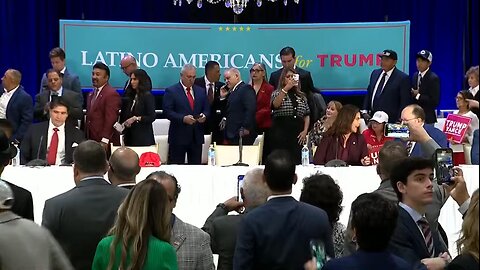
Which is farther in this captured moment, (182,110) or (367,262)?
(182,110)

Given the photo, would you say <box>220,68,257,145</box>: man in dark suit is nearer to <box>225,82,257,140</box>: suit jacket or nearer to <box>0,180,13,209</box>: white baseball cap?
<box>225,82,257,140</box>: suit jacket

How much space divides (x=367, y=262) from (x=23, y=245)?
1.19m

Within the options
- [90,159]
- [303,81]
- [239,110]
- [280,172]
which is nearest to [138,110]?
[239,110]

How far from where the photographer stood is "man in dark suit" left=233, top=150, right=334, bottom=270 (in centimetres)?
415

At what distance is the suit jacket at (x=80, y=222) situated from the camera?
14.7 feet

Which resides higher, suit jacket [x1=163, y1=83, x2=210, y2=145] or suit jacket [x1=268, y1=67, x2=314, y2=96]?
suit jacket [x1=268, y1=67, x2=314, y2=96]

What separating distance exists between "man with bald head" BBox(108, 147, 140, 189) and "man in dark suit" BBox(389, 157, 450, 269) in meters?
1.32

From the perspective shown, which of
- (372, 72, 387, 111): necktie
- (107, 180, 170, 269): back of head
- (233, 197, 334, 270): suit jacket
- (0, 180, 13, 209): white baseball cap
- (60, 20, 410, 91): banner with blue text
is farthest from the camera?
(60, 20, 410, 91): banner with blue text

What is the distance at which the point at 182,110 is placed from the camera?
10.2 meters

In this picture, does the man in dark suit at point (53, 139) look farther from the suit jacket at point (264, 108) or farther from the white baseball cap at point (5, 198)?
the white baseball cap at point (5, 198)

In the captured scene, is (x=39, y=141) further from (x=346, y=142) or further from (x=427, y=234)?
(x=427, y=234)

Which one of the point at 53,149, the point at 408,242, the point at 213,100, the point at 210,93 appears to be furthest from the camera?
the point at 210,93

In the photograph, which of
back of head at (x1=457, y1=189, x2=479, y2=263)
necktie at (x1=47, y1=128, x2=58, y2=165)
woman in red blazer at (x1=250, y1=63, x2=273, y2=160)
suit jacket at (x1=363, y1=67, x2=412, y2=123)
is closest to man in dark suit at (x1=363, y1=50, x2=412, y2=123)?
suit jacket at (x1=363, y1=67, x2=412, y2=123)

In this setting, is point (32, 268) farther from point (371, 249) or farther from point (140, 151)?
point (140, 151)
